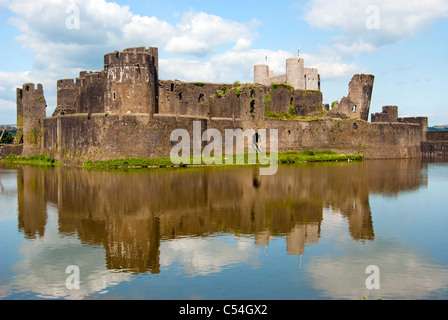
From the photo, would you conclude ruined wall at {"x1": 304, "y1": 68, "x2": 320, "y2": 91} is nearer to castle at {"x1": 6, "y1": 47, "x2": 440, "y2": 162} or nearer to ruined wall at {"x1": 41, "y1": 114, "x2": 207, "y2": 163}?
castle at {"x1": 6, "y1": 47, "x2": 440, "y2": 162}

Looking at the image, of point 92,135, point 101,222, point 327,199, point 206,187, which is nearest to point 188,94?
point 92,135

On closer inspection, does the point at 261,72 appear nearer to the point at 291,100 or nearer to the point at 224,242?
the point at 291,100

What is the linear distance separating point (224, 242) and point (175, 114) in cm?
2269

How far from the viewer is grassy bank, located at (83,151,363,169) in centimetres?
2761

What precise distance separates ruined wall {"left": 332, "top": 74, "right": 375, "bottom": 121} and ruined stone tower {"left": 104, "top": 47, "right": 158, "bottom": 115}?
17.8 metres

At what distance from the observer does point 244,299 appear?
21.4 feet

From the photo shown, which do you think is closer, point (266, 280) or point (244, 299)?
point (244, 299)

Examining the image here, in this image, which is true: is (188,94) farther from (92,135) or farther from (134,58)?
(92,135)

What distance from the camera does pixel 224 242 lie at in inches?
376

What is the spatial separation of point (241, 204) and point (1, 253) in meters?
7.07

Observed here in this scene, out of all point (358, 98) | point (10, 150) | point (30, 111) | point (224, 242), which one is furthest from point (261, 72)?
point (224, 242)

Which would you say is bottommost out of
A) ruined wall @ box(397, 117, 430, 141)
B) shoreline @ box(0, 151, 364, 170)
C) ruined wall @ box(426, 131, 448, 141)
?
shoreline @ box(0, 151, 364, 170)

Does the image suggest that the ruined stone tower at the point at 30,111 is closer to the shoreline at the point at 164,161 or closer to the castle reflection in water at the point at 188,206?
the shoreline at the point at 164,161

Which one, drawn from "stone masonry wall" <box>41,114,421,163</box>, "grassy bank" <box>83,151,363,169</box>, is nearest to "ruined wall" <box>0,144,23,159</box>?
"stone masonry wall" <box>41,114,421,163</box>
